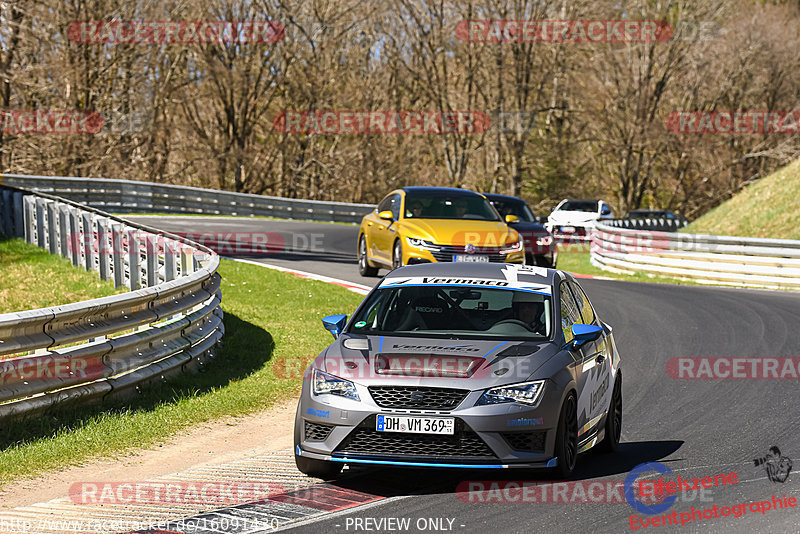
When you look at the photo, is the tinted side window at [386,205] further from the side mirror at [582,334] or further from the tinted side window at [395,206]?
the side mirror at [582,334]

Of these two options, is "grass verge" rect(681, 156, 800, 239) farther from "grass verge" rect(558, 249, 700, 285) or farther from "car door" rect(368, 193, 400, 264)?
"car door" rect(368, 193, 400, 264)

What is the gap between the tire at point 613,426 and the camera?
27.7 feet

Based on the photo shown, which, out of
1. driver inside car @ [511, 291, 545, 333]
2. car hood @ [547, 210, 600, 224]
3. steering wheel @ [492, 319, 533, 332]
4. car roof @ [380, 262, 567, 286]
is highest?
car roof @ [380, 262, 567, 286]

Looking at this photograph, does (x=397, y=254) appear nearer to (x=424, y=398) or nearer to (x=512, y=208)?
(x=512, y=208)

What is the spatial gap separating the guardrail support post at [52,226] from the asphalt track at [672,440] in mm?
10201

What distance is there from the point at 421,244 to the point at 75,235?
6.36m

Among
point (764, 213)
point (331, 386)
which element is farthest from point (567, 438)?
point (764, 213)

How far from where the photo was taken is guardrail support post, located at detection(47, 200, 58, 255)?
20797mm

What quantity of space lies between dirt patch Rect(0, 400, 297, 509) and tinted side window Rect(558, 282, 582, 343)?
2.39 m

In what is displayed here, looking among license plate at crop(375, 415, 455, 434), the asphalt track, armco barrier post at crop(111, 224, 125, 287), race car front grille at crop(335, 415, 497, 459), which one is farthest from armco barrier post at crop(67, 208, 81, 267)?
license plate at crop(375, 415, 455, 434)

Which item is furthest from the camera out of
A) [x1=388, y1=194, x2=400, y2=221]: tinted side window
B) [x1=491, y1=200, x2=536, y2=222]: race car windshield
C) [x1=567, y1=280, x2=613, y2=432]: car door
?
[x1=491, y1=200, x2=536, y2=222]: race car windshield

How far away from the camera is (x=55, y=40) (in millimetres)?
42750

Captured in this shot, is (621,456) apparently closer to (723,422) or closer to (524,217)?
(723,422)

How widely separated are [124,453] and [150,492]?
1.31m
